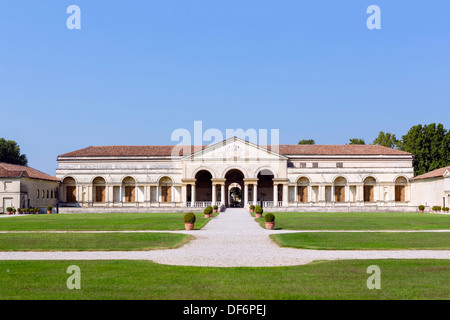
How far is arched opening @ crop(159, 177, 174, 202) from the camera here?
7225 cm

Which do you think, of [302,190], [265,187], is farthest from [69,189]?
[302,190]

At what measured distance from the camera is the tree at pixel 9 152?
88000 mm

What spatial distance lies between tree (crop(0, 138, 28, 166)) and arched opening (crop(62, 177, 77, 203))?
70.7 feet

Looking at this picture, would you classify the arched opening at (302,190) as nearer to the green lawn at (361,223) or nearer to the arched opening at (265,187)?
the arched opening at (265,187)

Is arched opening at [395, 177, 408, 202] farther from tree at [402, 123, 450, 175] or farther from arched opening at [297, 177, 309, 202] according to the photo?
arched opening at [297, 177, 309, 202]

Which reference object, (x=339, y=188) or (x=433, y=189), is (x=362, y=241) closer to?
(x=433, y=189)

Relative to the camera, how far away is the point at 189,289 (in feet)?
36.1

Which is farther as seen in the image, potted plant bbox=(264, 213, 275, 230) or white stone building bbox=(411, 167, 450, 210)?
white stone building bbox=(411, 167, 450, 210)

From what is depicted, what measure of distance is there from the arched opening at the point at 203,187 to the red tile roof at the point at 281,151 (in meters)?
4.34

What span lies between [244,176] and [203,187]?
860 centimetres

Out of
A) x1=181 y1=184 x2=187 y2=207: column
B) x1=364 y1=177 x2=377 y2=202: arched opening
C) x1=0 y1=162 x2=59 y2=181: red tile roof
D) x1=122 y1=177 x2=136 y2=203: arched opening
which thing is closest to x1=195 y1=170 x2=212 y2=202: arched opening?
x1=181 y1=184 x2=187 y2=207: column

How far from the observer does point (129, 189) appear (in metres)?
72.8
